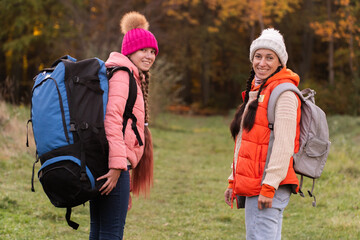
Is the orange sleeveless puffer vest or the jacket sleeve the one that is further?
the orange sleeveless puffer vest

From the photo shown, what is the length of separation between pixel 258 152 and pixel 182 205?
4.41 meters

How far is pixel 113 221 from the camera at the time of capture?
304cm

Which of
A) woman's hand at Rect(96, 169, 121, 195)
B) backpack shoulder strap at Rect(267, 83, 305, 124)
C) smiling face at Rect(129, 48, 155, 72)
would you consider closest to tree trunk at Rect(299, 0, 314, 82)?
smiling face at Rect(129, 48, 155, 72)

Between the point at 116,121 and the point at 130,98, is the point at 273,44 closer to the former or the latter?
the point at 130,98

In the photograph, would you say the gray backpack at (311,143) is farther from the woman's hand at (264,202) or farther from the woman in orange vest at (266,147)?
the woman's hand at (264,202)

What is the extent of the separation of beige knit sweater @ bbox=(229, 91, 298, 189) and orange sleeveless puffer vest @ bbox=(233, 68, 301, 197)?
0.29 feet

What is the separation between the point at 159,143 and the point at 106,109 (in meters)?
11.7

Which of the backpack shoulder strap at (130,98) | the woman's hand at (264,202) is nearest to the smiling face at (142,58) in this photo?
the backpack shoulder strap at (130,98)

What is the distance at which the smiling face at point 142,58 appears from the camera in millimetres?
3344

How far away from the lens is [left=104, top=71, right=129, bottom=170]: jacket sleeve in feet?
9.37

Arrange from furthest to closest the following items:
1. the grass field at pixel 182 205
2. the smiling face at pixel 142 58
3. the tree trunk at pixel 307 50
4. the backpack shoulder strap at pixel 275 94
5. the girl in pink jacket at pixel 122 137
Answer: the tree trunk at pixel 307 50, the grass field at pixel 182 205, the smiling face at pixel 142 58, the backpack shoulder strap at pixel 275 94, the girl in pink jacket at pixel 122 137

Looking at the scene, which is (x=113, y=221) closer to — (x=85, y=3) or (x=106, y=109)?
(x=106, y=109)

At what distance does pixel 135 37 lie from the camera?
3365 mm

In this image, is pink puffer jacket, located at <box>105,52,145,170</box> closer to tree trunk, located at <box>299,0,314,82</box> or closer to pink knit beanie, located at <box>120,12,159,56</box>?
pink knit beanie, located at <box>120,12,159,56</box>
